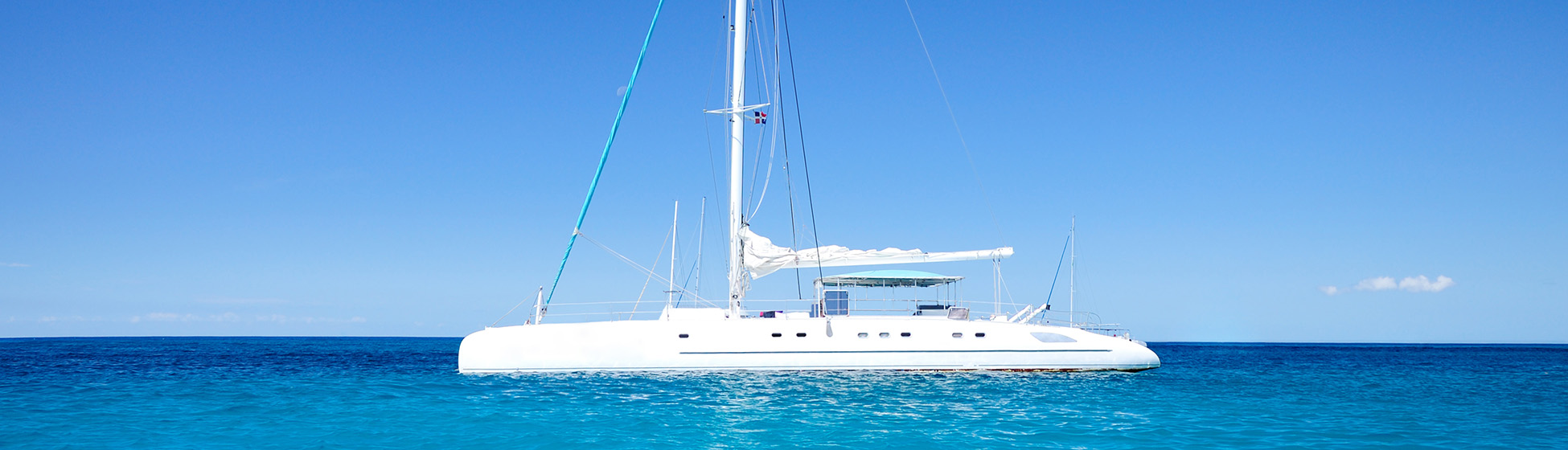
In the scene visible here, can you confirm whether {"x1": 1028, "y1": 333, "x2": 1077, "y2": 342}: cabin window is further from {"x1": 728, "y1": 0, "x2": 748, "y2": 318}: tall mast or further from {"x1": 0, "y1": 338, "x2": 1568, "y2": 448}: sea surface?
{"x1": 728, "y1": 0, "x2": 748, "y2": 318}: tall mast

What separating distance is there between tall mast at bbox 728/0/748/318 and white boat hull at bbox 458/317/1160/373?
65.2 inches

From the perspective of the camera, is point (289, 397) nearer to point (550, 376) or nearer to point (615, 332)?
point (550, 376)

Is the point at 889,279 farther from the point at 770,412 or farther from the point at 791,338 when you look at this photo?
the point at 770,412

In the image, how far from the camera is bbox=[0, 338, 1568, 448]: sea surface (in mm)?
11805

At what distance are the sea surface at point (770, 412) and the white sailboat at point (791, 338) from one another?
14.9 inches

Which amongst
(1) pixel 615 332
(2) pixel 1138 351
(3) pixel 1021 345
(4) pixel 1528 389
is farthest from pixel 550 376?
(4) pixel 1528 389

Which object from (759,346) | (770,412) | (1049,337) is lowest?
(770,412)

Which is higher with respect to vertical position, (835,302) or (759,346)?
(835,302)

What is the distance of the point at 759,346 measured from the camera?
67.7ft

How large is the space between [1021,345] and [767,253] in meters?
6.28

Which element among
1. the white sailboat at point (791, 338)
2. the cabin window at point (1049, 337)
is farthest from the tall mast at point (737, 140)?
the cabin window at point (1049, 337)

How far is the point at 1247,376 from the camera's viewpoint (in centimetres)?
2628

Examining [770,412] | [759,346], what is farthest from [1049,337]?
[770,412]

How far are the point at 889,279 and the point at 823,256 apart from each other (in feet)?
6.13
